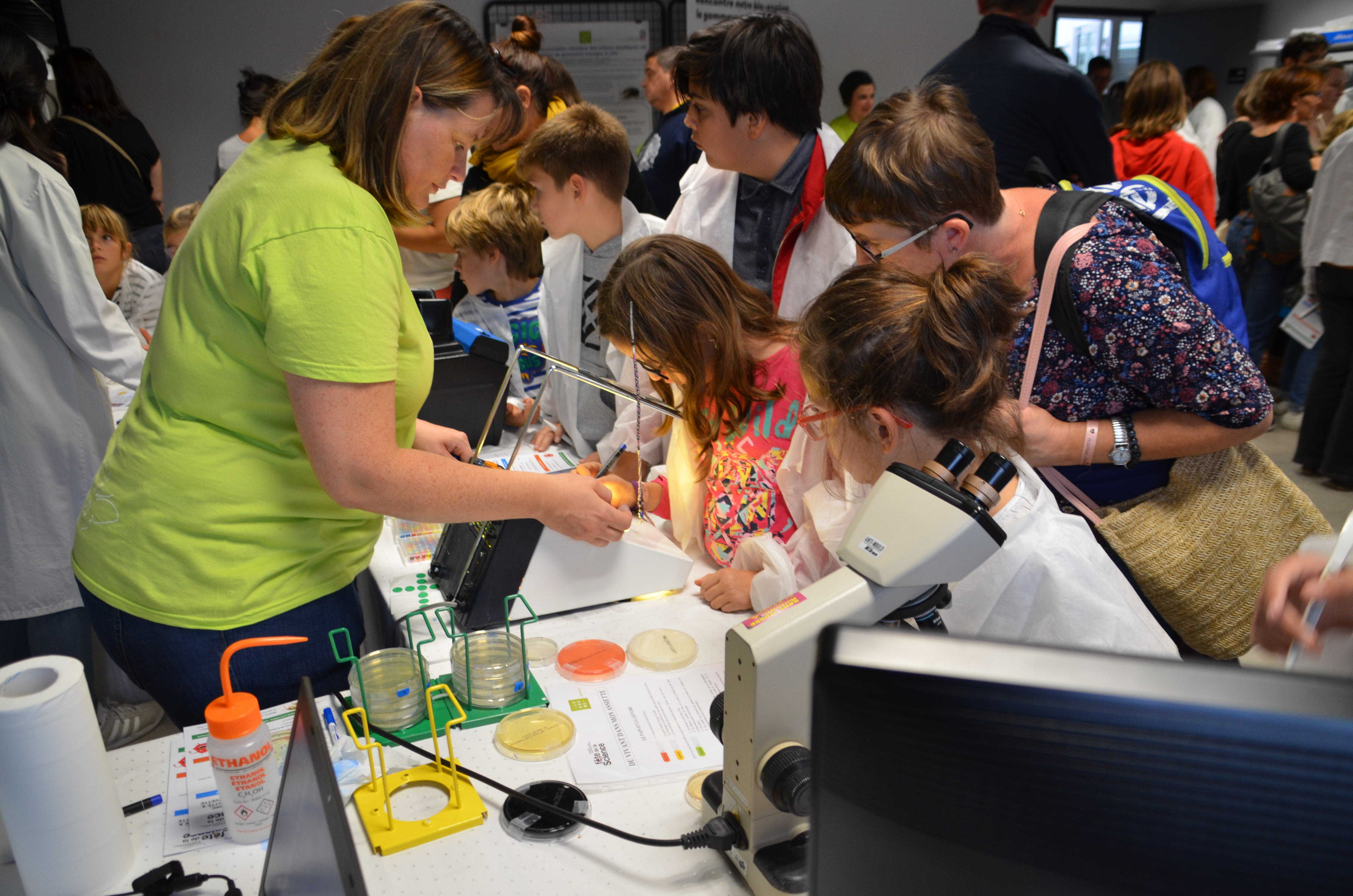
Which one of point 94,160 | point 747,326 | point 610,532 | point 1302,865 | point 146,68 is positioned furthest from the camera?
point 146,68

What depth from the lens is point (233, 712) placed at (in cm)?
90

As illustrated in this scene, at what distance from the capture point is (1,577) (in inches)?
69.9

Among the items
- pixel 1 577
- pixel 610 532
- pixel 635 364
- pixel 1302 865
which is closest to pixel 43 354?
pixel 1 577

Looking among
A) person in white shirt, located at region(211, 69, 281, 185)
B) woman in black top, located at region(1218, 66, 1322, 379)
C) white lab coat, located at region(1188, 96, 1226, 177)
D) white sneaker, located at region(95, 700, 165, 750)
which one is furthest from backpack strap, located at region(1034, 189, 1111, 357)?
white lab coat, located at region(1188, 96, 1226, 177)

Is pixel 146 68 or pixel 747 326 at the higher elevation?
pixel 146 68

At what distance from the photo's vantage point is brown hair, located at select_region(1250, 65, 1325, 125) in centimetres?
398

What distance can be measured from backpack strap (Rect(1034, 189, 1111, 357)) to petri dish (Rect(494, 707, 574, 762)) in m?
0.92

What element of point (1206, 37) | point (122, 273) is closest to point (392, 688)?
point (122, 273)

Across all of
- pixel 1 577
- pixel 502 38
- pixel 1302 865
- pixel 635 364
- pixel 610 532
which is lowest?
pixel 1 577

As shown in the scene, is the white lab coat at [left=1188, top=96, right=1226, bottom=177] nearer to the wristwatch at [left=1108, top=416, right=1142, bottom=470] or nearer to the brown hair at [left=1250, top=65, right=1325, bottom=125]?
the brown hair at [left=1250, top=65, right=1325, bottom=125]

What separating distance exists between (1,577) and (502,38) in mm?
4075

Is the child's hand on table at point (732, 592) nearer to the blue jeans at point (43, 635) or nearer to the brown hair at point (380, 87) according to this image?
the brown hair at point (380, 87)

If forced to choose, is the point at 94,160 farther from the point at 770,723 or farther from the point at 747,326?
the point at 770,723

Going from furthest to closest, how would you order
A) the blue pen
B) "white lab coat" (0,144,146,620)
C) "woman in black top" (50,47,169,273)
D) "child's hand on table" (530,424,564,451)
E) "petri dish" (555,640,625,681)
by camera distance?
"woman in black top" (50,47,169,273), "child's hand on table" (530,424,564,451), "white lab coat" (0,144,146,620), "petri dish" (555,640,625,681), the blue pen
